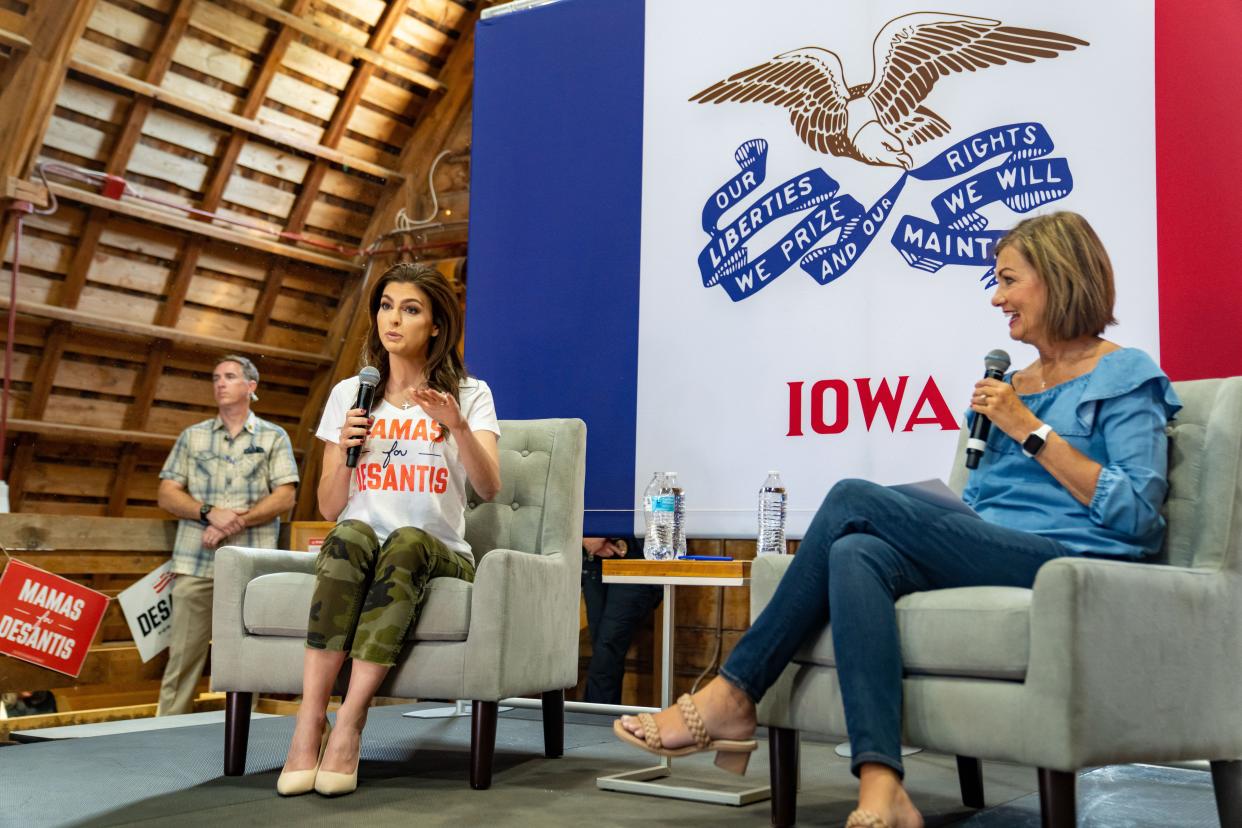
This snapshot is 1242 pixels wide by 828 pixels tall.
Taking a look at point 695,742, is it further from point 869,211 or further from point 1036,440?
point 869,211

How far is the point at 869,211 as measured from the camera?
3422mm

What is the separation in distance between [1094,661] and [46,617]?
3.77 meters

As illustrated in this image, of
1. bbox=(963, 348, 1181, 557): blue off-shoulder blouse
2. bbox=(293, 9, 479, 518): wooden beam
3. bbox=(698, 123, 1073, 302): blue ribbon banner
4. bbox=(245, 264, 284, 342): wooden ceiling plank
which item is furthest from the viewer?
bbox=(293, 9, 479, 518): wooden beam

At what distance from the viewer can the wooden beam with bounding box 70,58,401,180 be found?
19.3ft

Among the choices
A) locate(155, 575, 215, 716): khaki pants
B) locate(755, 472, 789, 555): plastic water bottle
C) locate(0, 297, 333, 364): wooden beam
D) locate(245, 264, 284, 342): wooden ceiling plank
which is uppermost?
locate(245, 264, 284, 342): wooden ceiling plank

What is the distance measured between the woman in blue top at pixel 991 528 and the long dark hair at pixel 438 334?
100 cm

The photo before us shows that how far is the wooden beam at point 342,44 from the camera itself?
Result: 6.25m

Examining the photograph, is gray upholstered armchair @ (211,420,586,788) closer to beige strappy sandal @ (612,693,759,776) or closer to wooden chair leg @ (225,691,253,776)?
wooden chair leg @ (225,691,253,776)

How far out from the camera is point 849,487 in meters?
1.91

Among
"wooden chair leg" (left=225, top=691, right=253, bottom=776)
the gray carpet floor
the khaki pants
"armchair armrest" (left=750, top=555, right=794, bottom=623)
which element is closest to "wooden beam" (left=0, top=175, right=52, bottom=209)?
the khaki pants

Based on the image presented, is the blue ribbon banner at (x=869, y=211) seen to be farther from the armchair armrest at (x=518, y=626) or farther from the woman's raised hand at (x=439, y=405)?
the woman's raised hand at (x=439, y=405)

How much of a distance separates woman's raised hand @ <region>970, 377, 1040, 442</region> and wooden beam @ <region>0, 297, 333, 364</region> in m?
5.37

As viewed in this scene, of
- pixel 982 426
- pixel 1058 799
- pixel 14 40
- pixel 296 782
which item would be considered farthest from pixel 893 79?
pixel 14 40

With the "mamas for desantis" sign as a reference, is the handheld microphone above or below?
above
